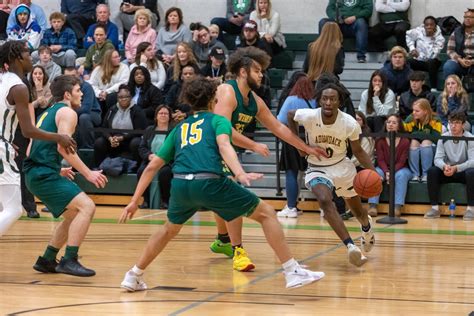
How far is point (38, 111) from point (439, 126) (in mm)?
5691

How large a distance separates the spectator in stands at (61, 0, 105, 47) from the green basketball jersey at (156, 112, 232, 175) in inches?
424

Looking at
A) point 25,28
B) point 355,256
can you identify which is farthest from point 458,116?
point 25,28

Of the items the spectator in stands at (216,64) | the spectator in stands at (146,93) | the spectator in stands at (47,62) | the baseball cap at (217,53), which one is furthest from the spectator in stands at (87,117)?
the baseball cap at (217,53)

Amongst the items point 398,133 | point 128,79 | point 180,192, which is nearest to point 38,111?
point 128,79

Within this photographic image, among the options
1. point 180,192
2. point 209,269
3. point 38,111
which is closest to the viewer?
point 180,192

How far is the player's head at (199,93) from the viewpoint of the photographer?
7.38m

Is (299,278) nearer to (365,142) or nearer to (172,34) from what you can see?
(365,142)

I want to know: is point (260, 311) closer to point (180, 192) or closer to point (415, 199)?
point (180, 192)

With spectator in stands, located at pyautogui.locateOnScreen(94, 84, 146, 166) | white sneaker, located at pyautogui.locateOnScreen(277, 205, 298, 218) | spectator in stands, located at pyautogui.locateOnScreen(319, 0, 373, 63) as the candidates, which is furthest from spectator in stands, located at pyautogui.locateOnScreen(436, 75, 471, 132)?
spectator in stands, located at pyautogui.locateOnScreen(94, 84, 146, 166)

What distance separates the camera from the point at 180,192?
7.26 metres

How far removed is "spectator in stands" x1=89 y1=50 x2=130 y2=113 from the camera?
1575 cm

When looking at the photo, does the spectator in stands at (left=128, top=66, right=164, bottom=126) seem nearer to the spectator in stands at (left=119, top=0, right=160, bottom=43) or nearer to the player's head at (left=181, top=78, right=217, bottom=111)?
the spectator in stands at (left=119, top=0, right=160, bottom=43)

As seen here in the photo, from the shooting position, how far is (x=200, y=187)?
7.18 m

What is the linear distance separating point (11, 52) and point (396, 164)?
696 cm
